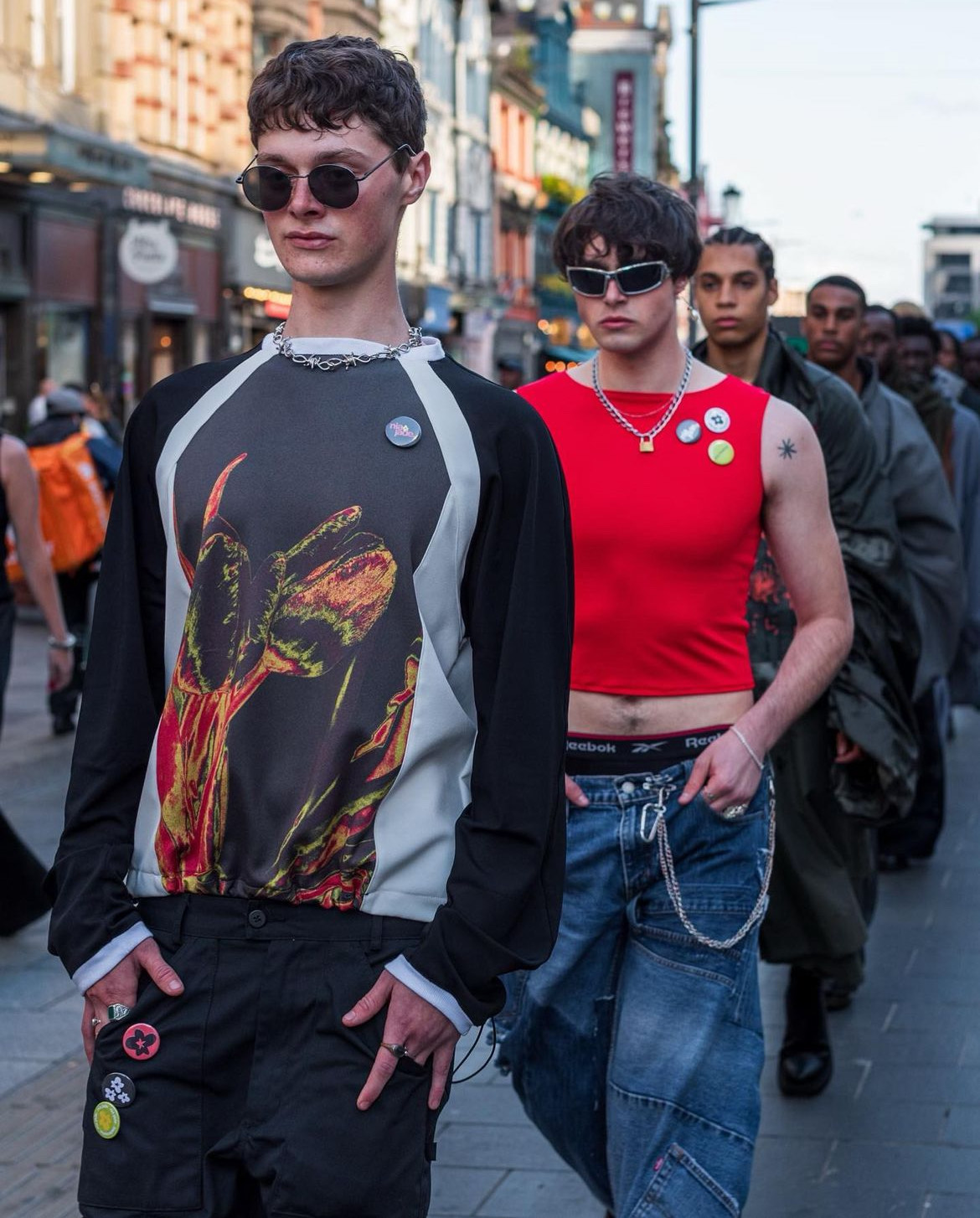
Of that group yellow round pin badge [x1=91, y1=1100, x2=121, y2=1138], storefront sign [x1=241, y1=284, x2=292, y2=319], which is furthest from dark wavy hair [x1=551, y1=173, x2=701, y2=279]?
storefront sign [x1=241, y1=284, x2=292, y2=319]

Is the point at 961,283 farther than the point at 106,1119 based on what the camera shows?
Yes

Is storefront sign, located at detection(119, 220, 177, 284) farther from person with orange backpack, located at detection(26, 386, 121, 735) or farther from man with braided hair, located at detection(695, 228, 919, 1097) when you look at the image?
man with braided hair, located at detection(695, 228, 919, 1097)

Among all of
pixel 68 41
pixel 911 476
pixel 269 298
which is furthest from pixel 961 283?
pixel 911 476

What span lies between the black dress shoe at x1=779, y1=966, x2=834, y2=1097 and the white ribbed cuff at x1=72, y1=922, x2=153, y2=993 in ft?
10.2

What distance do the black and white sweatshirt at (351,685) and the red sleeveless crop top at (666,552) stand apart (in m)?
1.09

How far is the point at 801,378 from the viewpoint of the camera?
501 cm

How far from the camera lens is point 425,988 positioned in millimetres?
2500

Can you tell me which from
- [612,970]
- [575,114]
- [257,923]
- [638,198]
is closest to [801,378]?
[638,198]

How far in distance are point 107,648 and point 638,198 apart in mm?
1702

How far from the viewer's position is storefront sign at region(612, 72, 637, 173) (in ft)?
266

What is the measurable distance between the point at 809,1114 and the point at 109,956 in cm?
308

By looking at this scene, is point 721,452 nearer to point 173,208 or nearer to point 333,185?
point 333,185

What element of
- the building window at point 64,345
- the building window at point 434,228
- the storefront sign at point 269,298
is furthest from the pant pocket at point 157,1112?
the building window at point 434,228

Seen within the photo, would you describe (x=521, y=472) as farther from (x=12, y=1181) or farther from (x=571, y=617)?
(x=12, y=1181)
